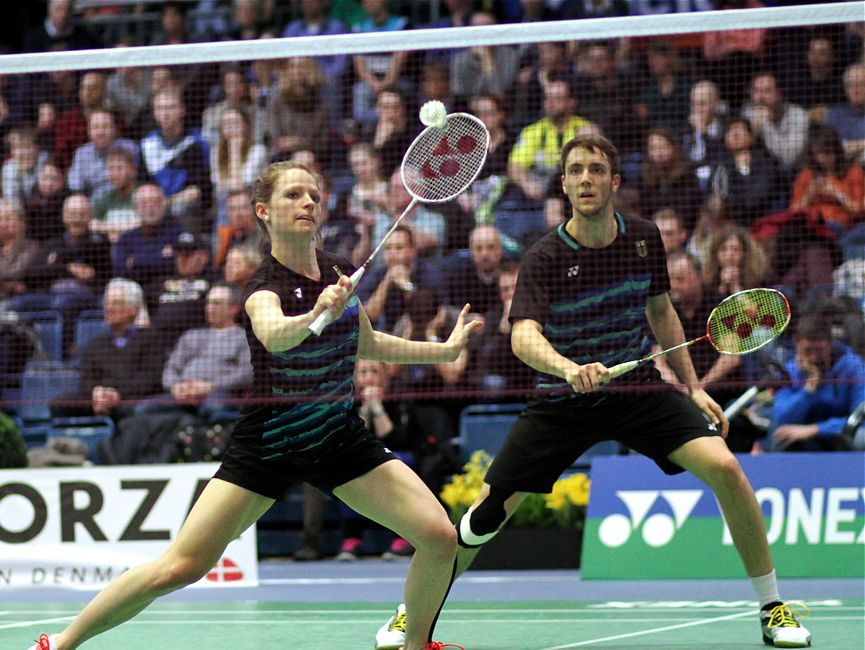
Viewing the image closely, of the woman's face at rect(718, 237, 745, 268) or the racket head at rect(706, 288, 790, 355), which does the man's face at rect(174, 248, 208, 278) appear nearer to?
the woman's face at rect(718, 237, 745, 268)

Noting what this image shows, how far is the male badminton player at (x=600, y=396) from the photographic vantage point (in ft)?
19.5

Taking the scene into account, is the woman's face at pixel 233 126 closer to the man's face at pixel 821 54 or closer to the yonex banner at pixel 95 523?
the yonex banner at pixel 95 523

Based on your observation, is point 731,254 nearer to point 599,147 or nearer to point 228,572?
point 599,147

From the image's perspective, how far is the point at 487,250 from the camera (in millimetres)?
9883

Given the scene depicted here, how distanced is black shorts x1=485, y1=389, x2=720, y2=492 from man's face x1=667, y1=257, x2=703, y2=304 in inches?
117

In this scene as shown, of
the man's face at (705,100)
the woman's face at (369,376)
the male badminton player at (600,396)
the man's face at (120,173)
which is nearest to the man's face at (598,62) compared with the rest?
the man's face at (705,100)

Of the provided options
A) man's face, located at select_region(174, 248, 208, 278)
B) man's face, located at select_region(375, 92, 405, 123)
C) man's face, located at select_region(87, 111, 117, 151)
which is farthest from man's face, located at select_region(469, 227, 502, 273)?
man's face, located at select_region(87, 111, 117, 151)

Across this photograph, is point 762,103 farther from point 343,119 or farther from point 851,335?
point 343,119

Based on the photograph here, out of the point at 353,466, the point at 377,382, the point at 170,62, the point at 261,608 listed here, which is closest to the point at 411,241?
the point at 377,382

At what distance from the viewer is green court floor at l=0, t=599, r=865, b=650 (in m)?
6.24

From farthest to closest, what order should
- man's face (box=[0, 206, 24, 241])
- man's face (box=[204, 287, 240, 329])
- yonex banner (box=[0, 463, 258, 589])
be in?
man's face (box=[0, 206, 24, 241])
man's face (box=[204, 287, 240, 329])
yonex banner (box=[0, 463, 258, 589])

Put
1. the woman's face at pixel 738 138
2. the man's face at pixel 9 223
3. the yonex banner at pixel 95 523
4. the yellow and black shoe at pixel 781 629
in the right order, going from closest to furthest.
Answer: the yellow and black shoe at pixel 781 629, the yonex banner at pixel 95 523, the woman's face at pixel 738 138, the man's face at pixel 9 223

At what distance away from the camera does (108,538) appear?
28.9ft

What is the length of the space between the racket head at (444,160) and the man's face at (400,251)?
3.70 m
